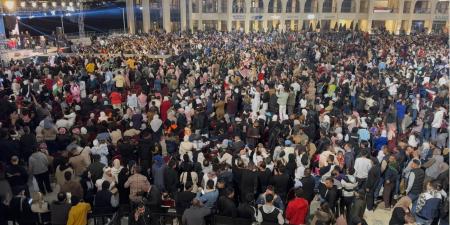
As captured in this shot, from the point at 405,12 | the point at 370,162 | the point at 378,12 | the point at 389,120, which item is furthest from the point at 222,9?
the point at 370,162

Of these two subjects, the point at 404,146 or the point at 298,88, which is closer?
the point at 404,146

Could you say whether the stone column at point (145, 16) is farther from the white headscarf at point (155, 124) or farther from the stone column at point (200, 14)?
the white headscarf at point (155, 124)

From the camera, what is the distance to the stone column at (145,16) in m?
44.9

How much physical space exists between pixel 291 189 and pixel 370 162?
5.72 ft

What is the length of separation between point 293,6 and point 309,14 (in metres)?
2.26

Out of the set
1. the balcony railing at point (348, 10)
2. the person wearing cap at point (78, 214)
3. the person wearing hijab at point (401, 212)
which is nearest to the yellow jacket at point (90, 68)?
the person wearing cap at point (78, 214)

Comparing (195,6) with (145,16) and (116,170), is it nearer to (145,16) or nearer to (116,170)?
(145,16)

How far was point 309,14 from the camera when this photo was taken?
1967 inches

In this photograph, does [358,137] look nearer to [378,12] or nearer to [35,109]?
[35,109]

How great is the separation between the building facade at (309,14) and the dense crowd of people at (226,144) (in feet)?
108

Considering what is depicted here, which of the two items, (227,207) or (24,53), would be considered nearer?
(227,207)

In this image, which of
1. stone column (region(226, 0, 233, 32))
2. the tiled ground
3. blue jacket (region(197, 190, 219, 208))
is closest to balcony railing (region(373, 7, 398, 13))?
stone column (region(226, 0, 233, 32))

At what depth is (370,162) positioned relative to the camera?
7766mm

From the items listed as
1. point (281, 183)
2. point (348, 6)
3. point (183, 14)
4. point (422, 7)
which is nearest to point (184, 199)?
point (281, 183)
